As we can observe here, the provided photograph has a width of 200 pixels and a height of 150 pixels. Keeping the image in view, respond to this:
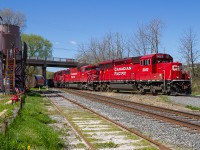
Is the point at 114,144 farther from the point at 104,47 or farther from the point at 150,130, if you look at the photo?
the point at 104,47

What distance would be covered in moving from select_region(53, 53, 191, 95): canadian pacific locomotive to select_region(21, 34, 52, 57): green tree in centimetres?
5585

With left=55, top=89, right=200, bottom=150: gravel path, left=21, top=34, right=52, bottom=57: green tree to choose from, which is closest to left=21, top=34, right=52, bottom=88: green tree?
left=21, top=34, right=52, bottom=57: green tree

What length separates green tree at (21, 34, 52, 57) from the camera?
90.1m

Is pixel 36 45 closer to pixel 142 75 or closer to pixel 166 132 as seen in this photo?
pixel 142 75

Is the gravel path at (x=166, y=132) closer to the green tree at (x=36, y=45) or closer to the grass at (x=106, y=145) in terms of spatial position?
the grass at (x=106, y=145)

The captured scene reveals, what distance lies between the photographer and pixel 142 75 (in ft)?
85.5

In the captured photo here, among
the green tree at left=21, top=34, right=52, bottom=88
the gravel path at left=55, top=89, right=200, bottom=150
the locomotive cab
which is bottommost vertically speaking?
the gravel path at left=55, top=89, right=200, bottom=150

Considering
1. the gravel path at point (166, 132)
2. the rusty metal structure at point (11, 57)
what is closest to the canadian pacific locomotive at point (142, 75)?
the rusty metal structure at point (11, 57)

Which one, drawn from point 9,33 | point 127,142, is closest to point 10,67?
point 9,33

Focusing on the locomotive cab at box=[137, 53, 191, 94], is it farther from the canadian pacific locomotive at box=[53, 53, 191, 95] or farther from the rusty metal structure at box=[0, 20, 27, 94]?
the rusty metal structure at box=[0, 20, 27, 94]

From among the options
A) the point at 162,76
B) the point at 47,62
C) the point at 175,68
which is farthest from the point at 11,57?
the point at 47,62

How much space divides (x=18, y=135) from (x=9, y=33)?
18.3 meters

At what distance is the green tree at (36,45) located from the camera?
9012 centimetres

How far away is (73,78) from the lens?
148 ft
